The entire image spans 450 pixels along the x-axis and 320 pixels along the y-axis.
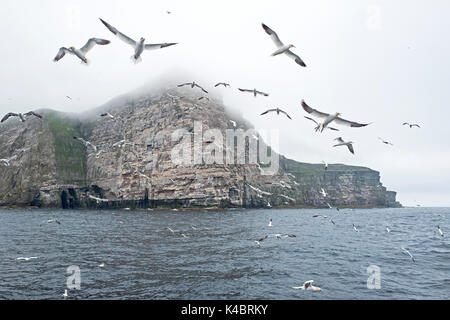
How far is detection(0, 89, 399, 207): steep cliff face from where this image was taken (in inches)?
3772

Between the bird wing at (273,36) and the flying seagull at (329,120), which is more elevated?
the bird wing at (273,36)

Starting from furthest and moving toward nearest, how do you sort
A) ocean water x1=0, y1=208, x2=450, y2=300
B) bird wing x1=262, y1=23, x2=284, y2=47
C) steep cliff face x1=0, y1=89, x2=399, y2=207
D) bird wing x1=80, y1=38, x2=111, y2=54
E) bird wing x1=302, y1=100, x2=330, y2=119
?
steep cliff face x1=0, y1=89, x2=399, y2=207, ocean water x1=0, y1=208, x2=450, y2=300, bird wing x1=80, y1=38, x2=111, y2=54, bird wing x1=262, y1=23, x2=284, y2=47, bird wing x1=302, y1=100, x2=330, y2=119

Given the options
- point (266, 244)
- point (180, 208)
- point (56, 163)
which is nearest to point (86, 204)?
point (56, 163)

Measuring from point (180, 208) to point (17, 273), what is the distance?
7933 centimetres

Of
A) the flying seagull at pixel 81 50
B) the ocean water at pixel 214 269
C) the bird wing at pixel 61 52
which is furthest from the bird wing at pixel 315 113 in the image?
the bird wing at pixel 61 52

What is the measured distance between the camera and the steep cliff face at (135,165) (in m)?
95.8

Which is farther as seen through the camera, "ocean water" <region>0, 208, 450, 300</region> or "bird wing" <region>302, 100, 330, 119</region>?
"ocean water" <region>0, 208, 450, 300</region>

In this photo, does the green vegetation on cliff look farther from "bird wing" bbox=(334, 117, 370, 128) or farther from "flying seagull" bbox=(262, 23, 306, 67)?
"bird wing" bbox=(334, 117, 370, 128)

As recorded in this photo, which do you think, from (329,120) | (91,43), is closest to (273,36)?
(329,120)

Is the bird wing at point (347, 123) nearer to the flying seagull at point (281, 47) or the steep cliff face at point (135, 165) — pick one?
the flying seagull at point (281, 47)

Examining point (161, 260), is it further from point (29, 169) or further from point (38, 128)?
point (38, 128)

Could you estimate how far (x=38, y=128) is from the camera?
118812 millimetres

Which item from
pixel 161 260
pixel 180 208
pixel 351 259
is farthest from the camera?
pixel 180 208

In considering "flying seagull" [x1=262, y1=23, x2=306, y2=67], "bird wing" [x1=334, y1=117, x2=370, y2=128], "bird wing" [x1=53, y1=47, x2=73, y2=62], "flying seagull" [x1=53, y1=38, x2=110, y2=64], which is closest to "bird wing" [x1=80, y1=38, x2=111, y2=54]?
"flying seagull" [x1=53, y1=38, x2=110, y2=64]
